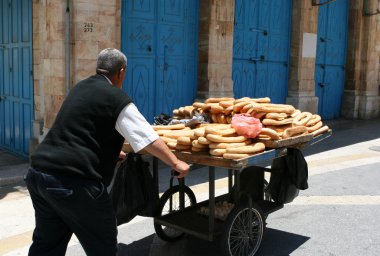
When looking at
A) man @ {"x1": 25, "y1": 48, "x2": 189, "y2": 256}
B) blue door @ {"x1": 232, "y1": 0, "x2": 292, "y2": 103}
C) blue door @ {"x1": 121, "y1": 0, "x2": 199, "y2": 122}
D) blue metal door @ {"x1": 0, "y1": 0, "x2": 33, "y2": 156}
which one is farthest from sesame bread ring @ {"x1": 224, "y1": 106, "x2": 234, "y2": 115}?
blue door @ {"x1": 232, "y1": 0, "x2": 292, "y2": 103}

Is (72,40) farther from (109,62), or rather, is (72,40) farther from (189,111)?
(109,62)

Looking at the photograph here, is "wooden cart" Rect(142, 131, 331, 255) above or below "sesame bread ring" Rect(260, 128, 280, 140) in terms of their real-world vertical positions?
below

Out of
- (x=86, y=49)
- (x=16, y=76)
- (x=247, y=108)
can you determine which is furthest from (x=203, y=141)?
(x=16, y=76)

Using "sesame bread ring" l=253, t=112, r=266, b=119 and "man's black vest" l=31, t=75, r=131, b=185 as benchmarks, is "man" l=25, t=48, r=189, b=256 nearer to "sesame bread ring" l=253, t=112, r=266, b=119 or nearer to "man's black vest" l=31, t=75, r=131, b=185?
"man's black vest" l=31, t=75, r=131, b=185

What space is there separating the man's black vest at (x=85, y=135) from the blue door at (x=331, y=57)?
1203 cm

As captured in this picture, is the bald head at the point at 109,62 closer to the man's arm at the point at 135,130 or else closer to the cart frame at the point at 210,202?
the man's arm at the point at 135,130

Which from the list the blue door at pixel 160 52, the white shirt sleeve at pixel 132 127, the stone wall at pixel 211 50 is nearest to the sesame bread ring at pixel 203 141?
the white shirt sleeve at pixel 132 127

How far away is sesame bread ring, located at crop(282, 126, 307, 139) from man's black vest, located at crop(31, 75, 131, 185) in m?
1.90

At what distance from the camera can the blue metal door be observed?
8906mm

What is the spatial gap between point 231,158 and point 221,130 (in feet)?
1.51

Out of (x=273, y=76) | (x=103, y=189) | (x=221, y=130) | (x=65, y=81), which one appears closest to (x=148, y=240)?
(x=221, y=130)

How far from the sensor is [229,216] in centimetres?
441

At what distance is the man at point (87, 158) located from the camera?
3.25m

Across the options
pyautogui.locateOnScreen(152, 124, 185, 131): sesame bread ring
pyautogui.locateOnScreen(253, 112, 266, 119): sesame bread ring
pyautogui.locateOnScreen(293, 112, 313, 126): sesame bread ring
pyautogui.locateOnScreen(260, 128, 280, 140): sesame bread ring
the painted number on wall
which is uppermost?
the painted number on wall
